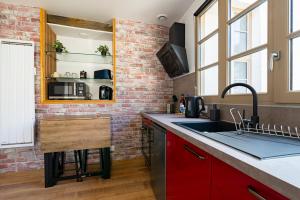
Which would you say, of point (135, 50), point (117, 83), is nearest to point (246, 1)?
point (135, 50)

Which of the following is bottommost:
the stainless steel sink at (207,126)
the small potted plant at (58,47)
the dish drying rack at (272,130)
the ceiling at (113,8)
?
the stainless steel sink at (207,126)

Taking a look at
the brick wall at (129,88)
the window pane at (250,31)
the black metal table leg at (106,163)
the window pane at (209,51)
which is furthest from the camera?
the brick wall at (129,88)

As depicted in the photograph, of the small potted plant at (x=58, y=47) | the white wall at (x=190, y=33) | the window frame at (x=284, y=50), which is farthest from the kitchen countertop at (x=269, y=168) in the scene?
the small potted plant at (x=58, y=47)

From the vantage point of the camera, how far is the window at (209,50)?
1935 mm

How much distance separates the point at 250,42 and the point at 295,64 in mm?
517

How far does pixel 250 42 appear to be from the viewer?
1.46 meters

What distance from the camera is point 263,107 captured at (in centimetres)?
117

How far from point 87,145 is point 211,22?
2238 mm

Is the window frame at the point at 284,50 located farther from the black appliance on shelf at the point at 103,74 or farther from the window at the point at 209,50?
the black appliance on shelf at the point at 103,74

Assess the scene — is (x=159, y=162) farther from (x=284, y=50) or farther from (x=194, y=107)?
(x=284, y=50)

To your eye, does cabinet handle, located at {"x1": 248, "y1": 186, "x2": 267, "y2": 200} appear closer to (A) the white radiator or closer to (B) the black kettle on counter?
(B) the black kettle on counter

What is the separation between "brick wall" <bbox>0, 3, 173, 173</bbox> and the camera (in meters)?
2.44

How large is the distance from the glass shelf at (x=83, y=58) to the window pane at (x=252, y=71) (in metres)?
2.05

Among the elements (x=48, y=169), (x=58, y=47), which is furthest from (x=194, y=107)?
(x=58, y=47)
